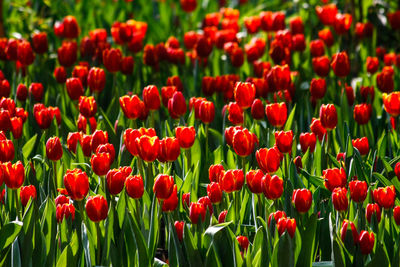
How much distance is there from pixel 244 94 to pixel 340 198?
91 centimetres

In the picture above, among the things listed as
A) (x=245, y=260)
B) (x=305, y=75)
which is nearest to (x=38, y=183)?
(x=245, y=260)

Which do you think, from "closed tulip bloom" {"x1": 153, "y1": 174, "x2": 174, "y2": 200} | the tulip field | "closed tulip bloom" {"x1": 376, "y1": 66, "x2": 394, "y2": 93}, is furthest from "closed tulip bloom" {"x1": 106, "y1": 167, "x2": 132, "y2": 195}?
"closed tulip bloom" {"x1": 376, "y1": 66, "x2": 394, "y2": 93}

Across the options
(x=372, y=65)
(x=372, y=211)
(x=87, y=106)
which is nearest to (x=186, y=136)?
(x=87, y=106)

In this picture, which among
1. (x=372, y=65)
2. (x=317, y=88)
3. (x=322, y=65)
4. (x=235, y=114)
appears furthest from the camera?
(x=372, y=65)

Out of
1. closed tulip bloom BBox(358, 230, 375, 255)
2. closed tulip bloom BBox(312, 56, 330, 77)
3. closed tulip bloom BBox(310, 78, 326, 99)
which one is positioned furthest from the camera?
closed tulip bloom BBox(312, 56, 330, 77)

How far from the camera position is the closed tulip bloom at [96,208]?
2361 mm

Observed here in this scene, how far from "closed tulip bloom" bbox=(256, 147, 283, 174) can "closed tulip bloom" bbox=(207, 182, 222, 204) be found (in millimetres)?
192

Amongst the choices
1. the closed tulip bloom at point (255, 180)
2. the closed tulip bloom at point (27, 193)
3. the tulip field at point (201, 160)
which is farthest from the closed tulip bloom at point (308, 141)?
the closed tulip bloom at point (27, 193)

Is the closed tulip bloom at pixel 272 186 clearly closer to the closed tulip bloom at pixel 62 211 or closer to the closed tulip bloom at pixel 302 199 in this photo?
the closed tulip bloom at pixel 302 199

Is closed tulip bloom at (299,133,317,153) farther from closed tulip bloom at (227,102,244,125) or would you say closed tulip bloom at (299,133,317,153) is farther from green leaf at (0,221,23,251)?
green leaf at (0,221,23,251)

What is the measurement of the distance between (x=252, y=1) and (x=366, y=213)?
5.48m

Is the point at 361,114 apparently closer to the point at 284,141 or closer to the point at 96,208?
the point at 284,141

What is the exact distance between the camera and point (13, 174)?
253 centimetres

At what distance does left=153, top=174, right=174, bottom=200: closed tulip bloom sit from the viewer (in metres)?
2.40
